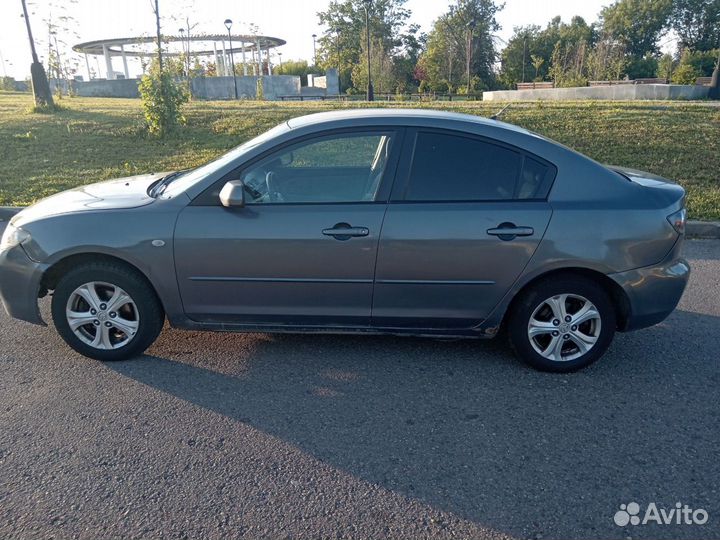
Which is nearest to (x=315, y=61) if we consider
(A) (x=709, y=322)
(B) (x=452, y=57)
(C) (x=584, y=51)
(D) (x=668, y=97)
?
(B) (x=452, y=57)

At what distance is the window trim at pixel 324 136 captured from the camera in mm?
3674

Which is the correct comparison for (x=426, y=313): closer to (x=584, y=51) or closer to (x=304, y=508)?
(x=304, y=508)

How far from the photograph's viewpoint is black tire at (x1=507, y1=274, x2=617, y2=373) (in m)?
3.69

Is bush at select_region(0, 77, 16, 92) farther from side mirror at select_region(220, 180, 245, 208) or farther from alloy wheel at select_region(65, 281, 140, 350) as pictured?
side mirror at select_region(220, 180, 245, 208)

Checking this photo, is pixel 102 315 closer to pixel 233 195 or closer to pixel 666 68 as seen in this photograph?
pixel 233 195

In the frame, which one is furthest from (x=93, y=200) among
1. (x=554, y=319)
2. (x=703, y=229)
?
(x=703, y=229)

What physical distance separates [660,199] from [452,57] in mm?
40833

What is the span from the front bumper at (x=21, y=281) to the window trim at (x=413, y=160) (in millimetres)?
2366

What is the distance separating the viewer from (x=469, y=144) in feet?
12.2

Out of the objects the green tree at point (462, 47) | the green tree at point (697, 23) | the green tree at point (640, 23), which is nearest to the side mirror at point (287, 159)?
the green tree at point (462, 47)

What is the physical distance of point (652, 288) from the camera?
3.70 m

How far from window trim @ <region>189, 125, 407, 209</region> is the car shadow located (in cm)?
108

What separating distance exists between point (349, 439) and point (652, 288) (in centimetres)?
219

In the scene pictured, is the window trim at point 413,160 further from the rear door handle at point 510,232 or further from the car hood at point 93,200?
the car hood at point 93,200
